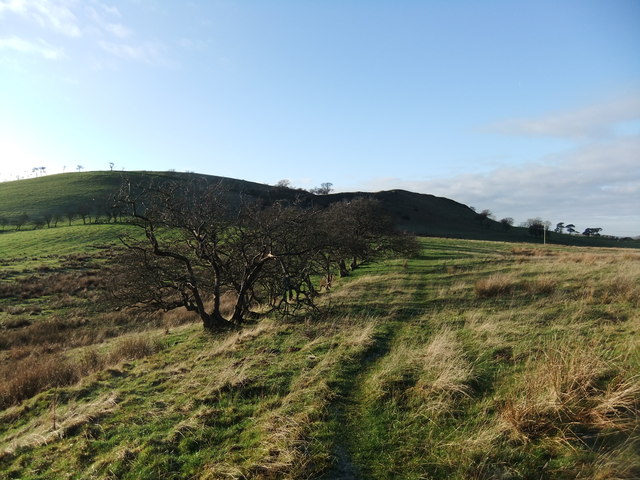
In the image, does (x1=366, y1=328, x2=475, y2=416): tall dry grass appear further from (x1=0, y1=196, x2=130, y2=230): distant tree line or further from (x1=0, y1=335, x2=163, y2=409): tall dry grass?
(x1=0, y1=196, x2=130, y2=230): distant tree line

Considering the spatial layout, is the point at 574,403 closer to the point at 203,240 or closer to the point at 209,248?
the point at 203,240

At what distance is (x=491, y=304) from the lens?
13.4 meters

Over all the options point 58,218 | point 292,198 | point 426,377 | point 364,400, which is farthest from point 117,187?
point 426,377

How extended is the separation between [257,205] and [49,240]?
54.5 m

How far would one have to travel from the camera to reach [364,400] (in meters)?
6.67

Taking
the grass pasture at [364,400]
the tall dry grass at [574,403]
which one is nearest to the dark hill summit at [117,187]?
the grass pasture at [364,400]

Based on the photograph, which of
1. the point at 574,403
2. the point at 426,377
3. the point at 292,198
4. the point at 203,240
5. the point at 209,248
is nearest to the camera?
the point at 574,403

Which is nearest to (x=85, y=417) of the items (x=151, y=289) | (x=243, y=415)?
(x=243, y=415)

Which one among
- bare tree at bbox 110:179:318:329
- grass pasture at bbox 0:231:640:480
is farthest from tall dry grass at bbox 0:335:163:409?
bare tree at bbox 110:179:318:329

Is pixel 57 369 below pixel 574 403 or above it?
below

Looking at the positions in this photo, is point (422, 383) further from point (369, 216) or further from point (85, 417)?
point (369, 216)

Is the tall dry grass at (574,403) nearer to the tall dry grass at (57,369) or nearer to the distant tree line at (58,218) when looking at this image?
the tall dry grass at (57,369)

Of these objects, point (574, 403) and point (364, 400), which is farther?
point (364, 400)

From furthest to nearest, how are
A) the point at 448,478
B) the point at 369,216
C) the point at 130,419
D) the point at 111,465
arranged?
1. the point at 369,216
2. the point at 130,419
3. the point at 111,465
4. the point at 448,478
